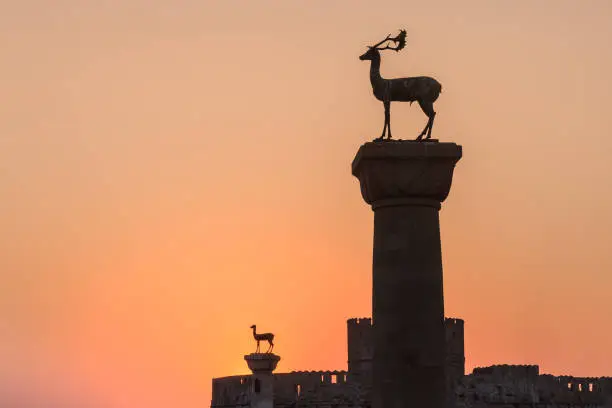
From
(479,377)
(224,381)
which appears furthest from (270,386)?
(479,377)

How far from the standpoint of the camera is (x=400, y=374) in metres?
16.6

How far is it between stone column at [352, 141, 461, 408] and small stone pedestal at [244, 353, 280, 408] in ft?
181

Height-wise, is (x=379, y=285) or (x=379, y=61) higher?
(x=379, y=61)

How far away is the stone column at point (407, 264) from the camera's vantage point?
1667 cm

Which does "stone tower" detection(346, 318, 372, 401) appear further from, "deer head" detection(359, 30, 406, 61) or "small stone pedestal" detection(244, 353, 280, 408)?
"deer head" detection(359, 30, 406, 61)

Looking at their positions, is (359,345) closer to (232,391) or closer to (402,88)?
(232,391)

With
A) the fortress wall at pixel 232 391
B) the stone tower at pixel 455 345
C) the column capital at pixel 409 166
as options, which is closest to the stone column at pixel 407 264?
the column capital at pixel 409 166

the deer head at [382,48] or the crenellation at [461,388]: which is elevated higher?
the crenellation at [461,388]

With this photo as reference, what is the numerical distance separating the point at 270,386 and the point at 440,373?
5678 centimetres

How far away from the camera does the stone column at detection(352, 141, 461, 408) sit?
1667 cm

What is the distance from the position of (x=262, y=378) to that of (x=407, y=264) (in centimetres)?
5641

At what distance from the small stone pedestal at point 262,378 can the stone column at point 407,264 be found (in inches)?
2175

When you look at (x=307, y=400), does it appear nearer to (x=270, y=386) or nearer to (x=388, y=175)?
(x=270, y=386)

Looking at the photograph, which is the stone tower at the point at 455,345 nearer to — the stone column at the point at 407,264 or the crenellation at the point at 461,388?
the crenellation at the point at 461,388
